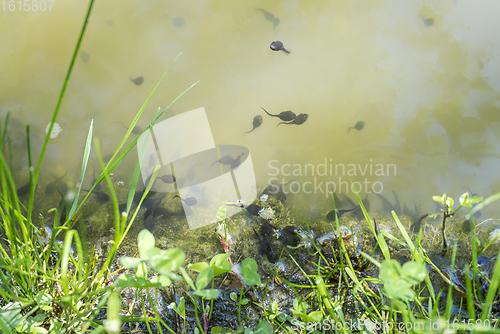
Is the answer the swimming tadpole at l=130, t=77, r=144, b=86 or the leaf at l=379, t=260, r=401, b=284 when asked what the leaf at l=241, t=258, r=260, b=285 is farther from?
the swimming tadpole at l=130, t=77, r=144, b=86

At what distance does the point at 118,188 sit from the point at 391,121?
1.66 m

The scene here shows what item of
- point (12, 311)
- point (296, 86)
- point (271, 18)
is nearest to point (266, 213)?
point (296, 86)

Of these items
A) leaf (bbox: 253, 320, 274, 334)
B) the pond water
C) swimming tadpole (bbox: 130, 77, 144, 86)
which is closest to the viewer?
leaf (bbox: 253, 320, 274, 334)

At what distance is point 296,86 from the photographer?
1.93 m

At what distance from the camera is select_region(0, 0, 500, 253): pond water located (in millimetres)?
1630

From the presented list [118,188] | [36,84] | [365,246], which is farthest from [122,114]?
[365,246]

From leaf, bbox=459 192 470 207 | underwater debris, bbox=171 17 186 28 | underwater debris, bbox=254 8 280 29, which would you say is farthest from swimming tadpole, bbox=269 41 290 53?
leaf, bbox=459 192 470 207

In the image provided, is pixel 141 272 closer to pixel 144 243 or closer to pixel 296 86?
pixel 144 243

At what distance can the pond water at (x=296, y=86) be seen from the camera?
1630mm

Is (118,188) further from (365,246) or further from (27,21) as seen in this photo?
(27,21)

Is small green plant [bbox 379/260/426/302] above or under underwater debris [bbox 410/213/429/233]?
above

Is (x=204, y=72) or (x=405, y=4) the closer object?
(x=204, y=72)

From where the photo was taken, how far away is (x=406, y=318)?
2.82 feet

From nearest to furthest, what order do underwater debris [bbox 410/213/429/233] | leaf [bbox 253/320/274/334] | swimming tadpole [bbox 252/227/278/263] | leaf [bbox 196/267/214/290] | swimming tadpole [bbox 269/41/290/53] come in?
1. leaf [bbox 196/267/214/290]
2. leaf [bbox 253/320/274/334]
3. swimming tadpole [bbox 252/227/278/263]
4. underwater debris [bbox 410/213/429/233]
5. swimming tadpole [bbox 269/41/290/53]
